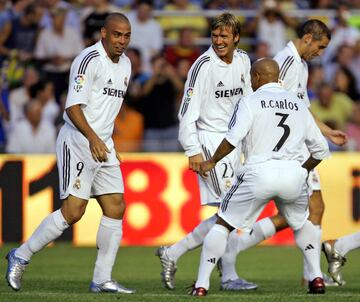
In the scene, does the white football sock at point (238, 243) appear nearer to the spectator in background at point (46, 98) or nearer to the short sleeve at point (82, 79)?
the short sleeve at point (82, 79)

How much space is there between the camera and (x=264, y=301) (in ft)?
31.4

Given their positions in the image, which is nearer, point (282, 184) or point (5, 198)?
point (282, 184)

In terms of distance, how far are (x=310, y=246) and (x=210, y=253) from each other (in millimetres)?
1008

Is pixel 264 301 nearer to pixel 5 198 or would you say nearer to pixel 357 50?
pixel 5 198

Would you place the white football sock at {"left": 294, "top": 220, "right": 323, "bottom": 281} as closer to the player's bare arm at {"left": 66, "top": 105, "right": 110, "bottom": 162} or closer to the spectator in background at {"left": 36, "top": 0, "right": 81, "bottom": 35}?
the player's bare arm at {"left": 66, "top": 105, "right": 110, "bottom": 162}

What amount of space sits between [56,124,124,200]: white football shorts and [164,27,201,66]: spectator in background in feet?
30.1

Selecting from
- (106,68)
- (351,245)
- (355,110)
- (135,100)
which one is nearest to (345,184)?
(355,110)

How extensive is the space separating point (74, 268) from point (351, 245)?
380cm

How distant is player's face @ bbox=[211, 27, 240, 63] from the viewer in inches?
419

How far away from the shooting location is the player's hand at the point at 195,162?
10.3m

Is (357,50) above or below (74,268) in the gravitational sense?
above

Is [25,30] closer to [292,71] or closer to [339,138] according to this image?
[292,71]

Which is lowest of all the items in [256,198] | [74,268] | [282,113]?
[74,268]

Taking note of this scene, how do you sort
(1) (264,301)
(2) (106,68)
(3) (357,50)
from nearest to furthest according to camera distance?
(1) (264,301)
(2) (106,68)
(3) (357,50)
